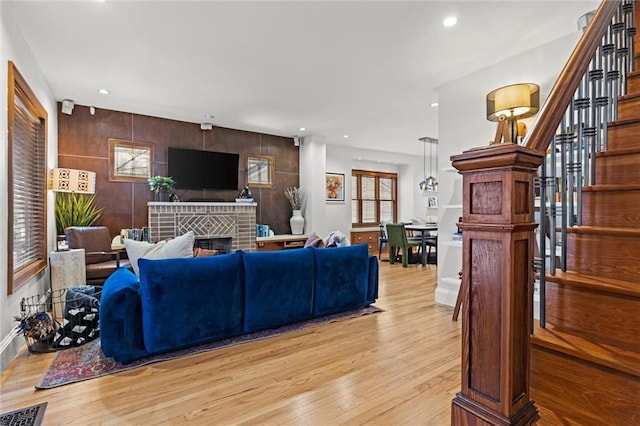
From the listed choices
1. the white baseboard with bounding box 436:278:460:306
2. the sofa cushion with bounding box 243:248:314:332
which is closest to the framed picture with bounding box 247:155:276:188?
the sofa cushion with bounding box 243:248:314:332

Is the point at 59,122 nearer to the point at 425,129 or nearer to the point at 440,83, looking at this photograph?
the point at 440,83

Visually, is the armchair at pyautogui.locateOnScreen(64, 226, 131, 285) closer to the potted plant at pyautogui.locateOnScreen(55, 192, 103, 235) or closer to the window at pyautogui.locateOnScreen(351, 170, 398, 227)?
the potted plant at pyautogui.locateOnScreen(55, 192, 103, 235)

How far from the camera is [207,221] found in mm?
5766

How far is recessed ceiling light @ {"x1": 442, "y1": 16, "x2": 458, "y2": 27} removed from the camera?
8.96 ft

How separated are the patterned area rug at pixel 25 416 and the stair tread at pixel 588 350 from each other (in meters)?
2.42

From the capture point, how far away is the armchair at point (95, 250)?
4.00m

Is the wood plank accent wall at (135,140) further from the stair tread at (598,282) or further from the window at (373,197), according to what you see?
the stair tread at (598,282)

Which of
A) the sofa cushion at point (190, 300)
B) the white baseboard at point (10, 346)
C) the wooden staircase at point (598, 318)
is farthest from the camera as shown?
the sofa cushion at point (190, 300)

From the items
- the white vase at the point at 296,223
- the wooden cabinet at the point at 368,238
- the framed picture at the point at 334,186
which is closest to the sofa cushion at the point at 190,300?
the white vase at the point at 296,223

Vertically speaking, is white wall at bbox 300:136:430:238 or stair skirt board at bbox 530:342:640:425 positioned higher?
white wall at bbox 300:136:430:238

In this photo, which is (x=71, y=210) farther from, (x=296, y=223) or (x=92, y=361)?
(x=296, y=223)

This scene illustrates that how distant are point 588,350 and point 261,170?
6.08m

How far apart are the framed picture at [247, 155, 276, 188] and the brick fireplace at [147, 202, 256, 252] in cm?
66

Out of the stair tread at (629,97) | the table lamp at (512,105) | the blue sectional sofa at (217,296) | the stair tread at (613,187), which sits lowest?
the blue sectional sofa at (217,296)
